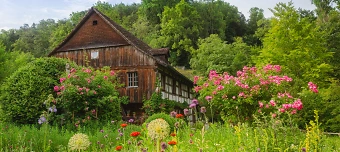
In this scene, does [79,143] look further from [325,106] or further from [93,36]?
[93,36]

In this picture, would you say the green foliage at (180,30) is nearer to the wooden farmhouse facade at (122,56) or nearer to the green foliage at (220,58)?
the green foliage at (220,58)

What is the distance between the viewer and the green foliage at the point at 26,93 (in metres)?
12.6

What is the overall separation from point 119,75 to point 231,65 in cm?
1484

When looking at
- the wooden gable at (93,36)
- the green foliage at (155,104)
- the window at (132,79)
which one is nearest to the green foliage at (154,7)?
the wooden gable at (93,36)

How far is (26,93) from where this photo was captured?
1261cm

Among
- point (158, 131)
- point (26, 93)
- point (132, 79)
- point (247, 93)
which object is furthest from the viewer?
point (132, 79)

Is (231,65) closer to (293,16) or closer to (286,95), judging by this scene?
(293,16)

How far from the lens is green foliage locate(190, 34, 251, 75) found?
114 ft

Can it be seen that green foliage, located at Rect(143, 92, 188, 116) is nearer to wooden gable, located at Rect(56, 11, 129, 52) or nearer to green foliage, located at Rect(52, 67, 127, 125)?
wooden gable, located at Rect(56, 11, 129, 52)

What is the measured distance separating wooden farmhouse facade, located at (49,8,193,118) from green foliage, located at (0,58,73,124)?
966 centimetres

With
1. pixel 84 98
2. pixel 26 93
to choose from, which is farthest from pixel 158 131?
pixel 26 93

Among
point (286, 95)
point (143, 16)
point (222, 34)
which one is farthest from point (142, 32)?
point (286, 95)

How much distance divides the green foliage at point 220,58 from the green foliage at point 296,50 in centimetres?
1218

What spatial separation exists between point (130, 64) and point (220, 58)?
572 inches
